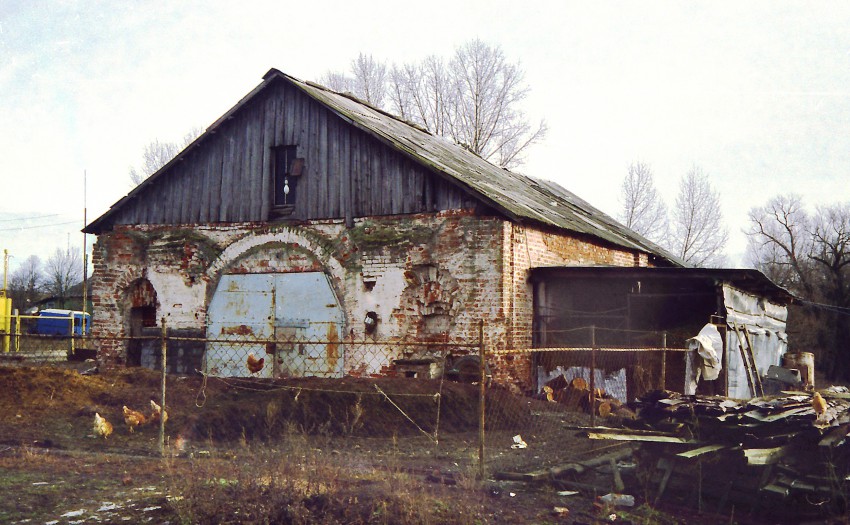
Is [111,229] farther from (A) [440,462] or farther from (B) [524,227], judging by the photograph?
(A) [440,462]

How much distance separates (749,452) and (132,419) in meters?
8.11

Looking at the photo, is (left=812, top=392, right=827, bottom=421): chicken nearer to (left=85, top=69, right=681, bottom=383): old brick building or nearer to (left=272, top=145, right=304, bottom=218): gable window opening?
(left=85, top=69, right=681, bottom=383): old brick building

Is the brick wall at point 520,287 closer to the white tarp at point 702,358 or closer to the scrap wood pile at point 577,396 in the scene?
the scrap wood pile at point 577,396

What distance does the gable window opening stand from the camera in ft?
52.3

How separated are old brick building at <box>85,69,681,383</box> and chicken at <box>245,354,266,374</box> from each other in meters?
0.58

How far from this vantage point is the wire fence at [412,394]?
9852 millimetres

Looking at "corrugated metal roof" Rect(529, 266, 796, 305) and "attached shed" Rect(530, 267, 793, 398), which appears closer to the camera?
"corrugated metal roof" Rect(529, 266, 796, 305)

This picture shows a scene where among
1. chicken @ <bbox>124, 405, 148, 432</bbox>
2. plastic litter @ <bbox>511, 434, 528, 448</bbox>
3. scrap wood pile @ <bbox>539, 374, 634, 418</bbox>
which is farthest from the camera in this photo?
scrap wood pile @ <bbox>539, 374, 634, 418</bbox>

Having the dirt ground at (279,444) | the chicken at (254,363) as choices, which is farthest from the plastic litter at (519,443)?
the chicken at (254,363)

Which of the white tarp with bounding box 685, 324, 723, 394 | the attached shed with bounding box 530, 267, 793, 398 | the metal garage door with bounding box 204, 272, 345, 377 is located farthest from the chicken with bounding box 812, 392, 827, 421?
the metal garage door with bounding box 204, 272, 345, 377

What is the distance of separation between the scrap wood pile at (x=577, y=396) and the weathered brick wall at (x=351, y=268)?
1676 millimetres

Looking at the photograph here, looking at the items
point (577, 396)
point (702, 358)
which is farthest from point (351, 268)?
point (702, 358)

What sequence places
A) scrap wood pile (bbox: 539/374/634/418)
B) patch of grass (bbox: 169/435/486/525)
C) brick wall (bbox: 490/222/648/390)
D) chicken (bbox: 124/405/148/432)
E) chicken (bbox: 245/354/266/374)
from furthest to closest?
chicken (bbox: 245/354/266/374) → brick wall (bbox: 490/222/648/390) → scrap wood pile (bbox: 539/374/634/418) → chicken (bbox: 124/405/148/432) → patch of grass (bbox: 169/435/486/525)

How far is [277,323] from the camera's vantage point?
616 inches
